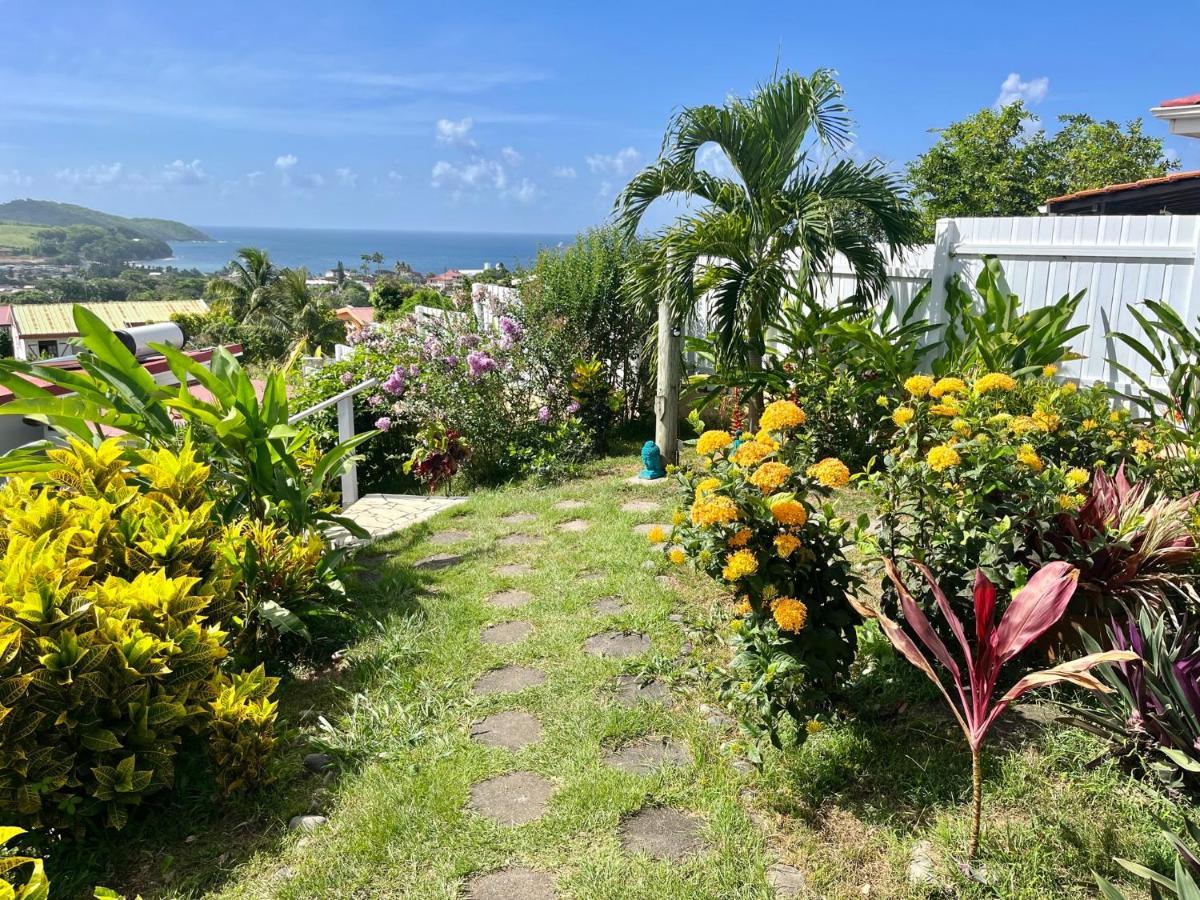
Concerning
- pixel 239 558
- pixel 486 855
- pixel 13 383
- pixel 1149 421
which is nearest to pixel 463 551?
pixel 239 558

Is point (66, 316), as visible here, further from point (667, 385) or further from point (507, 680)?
point (507, 680)

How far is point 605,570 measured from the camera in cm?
405

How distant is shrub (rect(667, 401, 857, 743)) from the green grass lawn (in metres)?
0.24

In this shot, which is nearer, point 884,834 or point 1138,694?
point 884,834

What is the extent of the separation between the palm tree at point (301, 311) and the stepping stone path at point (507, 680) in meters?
35.9

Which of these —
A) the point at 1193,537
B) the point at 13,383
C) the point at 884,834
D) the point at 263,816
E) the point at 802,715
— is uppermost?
the point at 13,383

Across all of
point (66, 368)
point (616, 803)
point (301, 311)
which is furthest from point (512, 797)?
point (301, 311)

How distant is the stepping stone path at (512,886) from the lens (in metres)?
1.94

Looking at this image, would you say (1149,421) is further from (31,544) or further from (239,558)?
(31,544)

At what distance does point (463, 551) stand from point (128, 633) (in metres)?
2.34

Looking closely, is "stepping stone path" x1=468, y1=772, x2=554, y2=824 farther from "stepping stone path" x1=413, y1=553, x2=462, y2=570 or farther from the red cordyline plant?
"stepping stone path" x1=413, y1=553, x2=462, y2=570

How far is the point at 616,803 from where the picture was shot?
2.23m

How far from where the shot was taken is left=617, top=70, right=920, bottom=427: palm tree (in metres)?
5.62

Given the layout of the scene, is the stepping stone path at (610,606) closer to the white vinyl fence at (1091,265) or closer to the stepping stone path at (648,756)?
the stepping stone path at (648,756)
